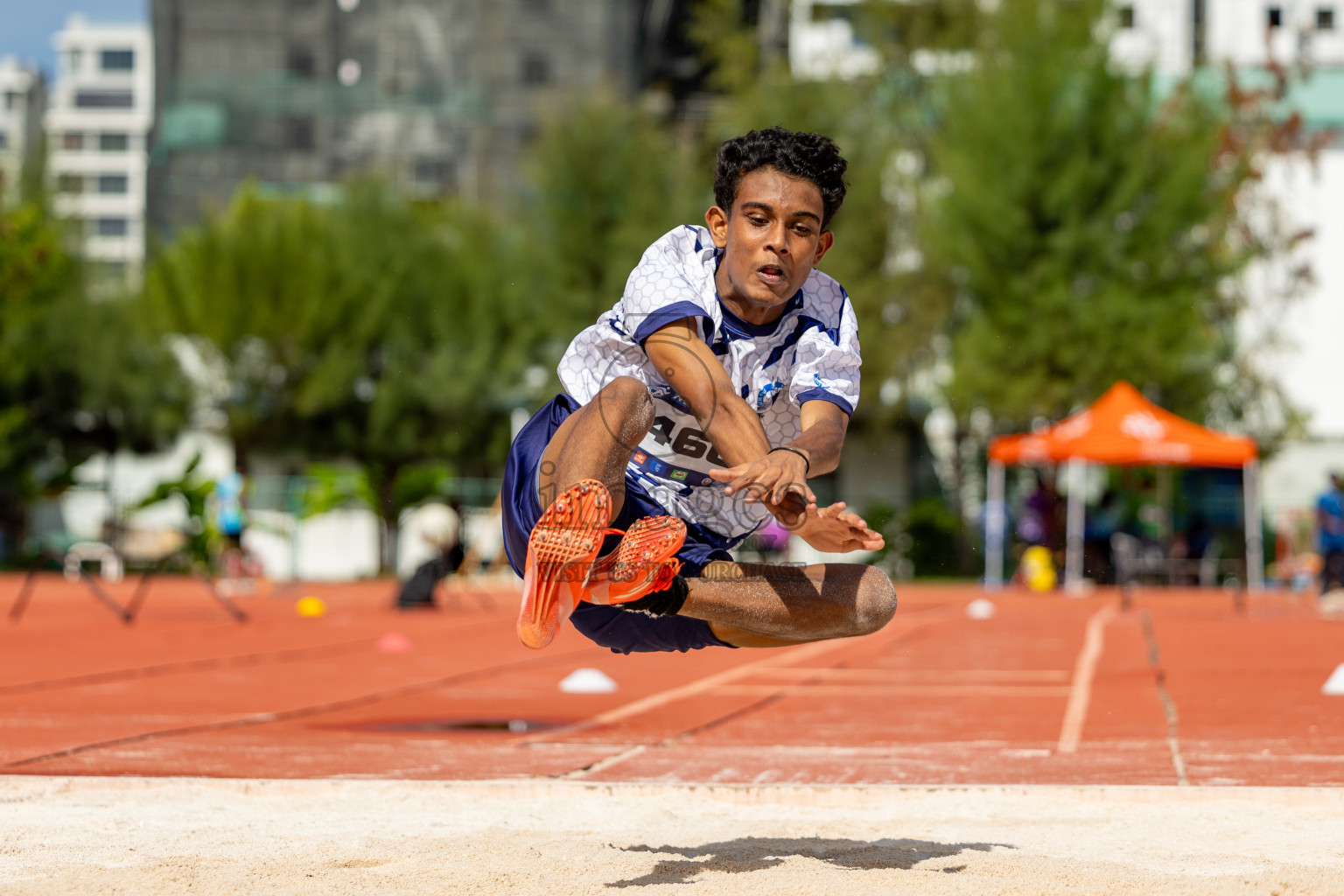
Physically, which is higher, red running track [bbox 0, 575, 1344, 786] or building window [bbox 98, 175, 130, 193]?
building window [bbox 98, 175, 130, 193]

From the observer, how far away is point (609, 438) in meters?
4.13

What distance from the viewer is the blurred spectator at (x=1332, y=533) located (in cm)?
1855

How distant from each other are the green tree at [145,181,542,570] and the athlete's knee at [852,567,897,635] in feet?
83.4

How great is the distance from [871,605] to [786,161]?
1.25 m

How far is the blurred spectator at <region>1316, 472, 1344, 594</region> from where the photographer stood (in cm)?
1855

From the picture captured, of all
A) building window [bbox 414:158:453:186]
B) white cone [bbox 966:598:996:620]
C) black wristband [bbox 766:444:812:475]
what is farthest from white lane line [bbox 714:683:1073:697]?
building window [bbox 414:158:453:186]

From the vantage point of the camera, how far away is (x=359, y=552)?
31.9m

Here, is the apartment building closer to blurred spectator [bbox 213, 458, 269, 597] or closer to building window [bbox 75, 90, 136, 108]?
blurred spectator [bbox 213, 458, 269, 597]

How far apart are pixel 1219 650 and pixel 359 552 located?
2117 cm

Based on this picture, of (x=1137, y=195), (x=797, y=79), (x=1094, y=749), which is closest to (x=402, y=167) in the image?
(x=797, y=79)

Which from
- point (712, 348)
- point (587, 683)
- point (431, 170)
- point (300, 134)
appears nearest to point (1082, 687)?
point (587, 683)

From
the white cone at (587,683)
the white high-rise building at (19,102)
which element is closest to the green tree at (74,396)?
the white cone at (587,683)

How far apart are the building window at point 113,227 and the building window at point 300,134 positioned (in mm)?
58524

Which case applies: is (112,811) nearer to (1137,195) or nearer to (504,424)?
(1137,195)
